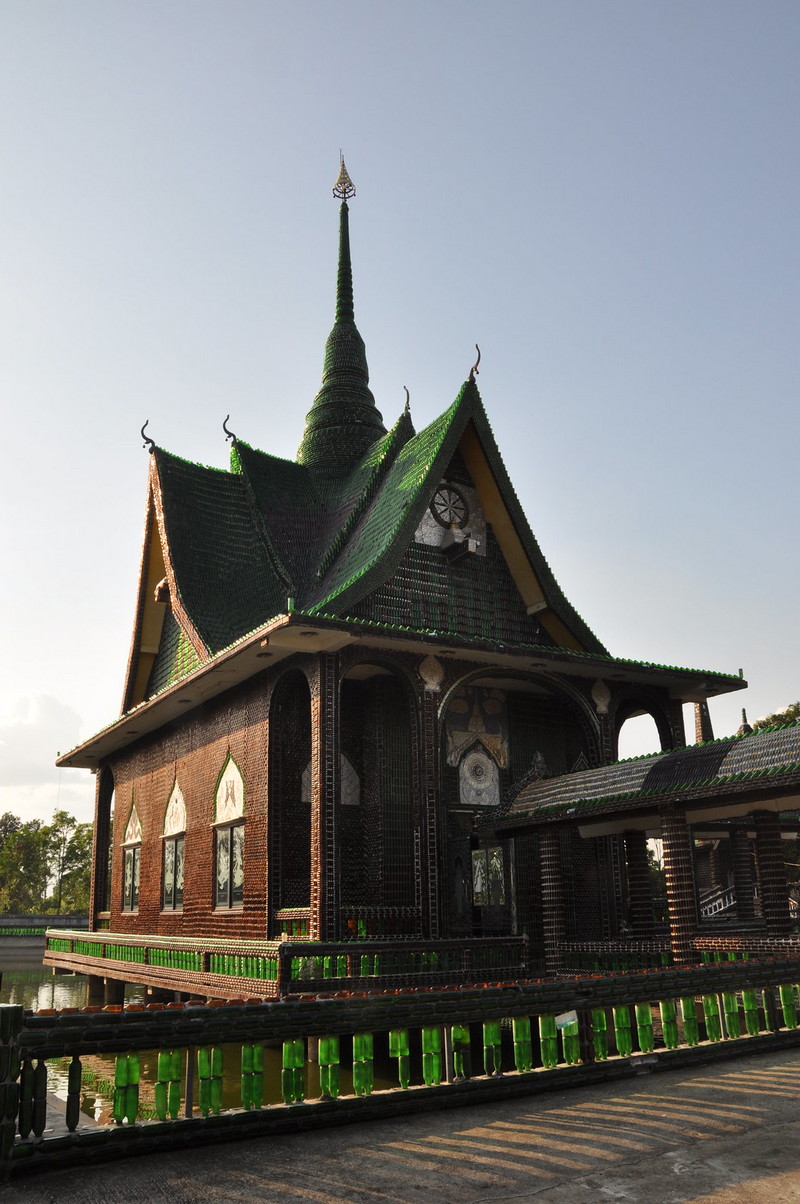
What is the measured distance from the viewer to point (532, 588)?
1938cm

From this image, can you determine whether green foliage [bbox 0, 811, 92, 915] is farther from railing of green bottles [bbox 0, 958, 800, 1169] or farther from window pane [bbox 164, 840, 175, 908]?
railing of green bottles [bbox 0, 958, 800, 1169]

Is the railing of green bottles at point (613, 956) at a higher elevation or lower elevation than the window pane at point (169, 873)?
lower

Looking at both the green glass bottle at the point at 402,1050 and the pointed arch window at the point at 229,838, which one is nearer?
the green glass bottle at the point at 402,1050

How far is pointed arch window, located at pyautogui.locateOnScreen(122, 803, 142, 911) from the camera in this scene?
77.8 feet

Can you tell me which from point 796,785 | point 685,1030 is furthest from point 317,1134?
point 796,785

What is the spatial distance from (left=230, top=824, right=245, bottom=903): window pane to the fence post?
1209cm

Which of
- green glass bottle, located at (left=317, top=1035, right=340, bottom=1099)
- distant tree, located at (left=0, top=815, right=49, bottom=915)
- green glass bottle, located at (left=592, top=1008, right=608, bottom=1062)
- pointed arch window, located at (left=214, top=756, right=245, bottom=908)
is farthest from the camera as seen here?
distant tree, located at (left=0, top=815, right=49, bottom=915)

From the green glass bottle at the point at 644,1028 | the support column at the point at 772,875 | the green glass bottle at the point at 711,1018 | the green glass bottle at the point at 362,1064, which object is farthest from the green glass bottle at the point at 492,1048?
the support column at the point at 772,875

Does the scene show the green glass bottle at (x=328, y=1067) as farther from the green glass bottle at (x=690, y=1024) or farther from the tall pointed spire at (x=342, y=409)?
the tall pointed spire at (x=342, y=409)

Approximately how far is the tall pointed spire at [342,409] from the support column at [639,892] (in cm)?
1196

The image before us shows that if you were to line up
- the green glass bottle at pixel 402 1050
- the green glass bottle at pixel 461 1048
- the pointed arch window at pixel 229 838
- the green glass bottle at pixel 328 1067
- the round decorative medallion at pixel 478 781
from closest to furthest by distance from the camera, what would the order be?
1. the green glass bottle at pixel 328 1067
2. the green glass bottle at pixel 402 1050
3. the green glass bottle at pixel 461 1048
4. the pointed arch window at pixel 229 838
5. the round decorative medallion at pixel 478 781

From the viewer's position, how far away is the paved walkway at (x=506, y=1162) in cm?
509

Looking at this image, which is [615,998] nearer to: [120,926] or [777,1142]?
[777,1142]

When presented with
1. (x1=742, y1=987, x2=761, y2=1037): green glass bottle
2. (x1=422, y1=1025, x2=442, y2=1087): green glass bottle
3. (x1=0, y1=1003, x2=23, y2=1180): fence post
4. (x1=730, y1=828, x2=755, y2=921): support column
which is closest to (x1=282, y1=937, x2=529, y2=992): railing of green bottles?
(x1=742, y1=987, x2=761, y2=1037): green glass bottle
